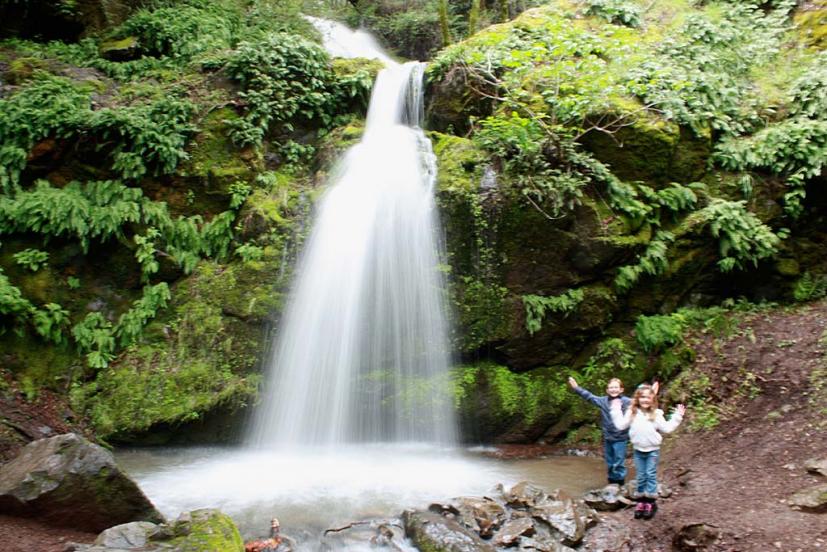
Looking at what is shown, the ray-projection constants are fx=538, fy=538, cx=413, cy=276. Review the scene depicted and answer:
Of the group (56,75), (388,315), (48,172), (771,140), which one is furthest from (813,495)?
(56,75)

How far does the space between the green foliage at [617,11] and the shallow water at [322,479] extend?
991 cm

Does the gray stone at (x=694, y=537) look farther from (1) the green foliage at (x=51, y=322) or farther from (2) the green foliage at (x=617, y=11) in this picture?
(2) the green foliage at (x=617, y=11)

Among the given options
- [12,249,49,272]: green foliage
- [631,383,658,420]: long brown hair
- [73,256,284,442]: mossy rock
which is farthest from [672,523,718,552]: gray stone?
[12,249,49,272]: green foliage

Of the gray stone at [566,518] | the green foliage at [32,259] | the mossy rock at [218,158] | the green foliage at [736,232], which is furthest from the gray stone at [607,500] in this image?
the green foliage at [32,259]

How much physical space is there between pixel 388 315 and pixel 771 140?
746cm

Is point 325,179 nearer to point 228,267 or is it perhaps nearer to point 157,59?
point 228,267

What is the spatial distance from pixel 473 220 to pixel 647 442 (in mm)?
4339

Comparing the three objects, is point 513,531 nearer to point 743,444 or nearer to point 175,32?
point 743,444

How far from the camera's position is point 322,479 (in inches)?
264

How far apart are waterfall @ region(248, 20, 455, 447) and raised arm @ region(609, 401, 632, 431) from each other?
270 centimetres

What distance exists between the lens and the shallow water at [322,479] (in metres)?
5.71

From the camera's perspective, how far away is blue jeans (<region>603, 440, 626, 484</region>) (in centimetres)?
627

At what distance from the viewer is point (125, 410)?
7777 mm

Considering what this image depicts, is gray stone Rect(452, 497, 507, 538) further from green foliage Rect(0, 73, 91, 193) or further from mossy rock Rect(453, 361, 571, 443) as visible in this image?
green foliage Rect(0, 73, 91, 193)
